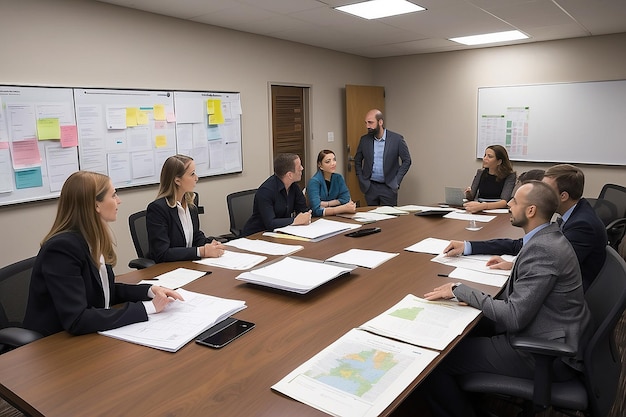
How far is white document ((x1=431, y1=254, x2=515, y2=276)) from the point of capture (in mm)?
2047

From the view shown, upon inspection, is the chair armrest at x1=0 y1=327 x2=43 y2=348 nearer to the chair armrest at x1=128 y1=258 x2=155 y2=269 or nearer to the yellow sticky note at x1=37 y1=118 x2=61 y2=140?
the chair armrest at x1=128 y1=258 x2=155 y2=269

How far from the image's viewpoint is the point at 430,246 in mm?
2457

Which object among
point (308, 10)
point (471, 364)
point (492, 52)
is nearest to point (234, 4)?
point (308, 10)

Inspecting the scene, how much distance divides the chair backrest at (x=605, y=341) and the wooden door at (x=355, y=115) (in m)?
4.09

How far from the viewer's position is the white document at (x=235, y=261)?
216 centimetres

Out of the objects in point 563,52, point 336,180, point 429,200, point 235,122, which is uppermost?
point 563,52

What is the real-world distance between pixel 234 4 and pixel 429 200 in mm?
3844

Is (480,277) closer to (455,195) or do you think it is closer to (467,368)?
(467,368)

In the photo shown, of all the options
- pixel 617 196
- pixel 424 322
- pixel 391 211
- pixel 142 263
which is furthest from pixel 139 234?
pixel 617 196

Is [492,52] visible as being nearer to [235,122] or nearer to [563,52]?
[563,52]

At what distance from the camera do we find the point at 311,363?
127cm

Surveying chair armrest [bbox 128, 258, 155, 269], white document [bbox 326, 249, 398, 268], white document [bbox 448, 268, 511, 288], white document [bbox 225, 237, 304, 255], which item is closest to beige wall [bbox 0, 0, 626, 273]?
chair armrest [bbox 128, 258, 155, 269]

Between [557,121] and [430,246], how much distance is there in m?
3.67

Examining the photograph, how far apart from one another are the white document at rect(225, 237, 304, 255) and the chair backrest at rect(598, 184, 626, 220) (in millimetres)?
2872
